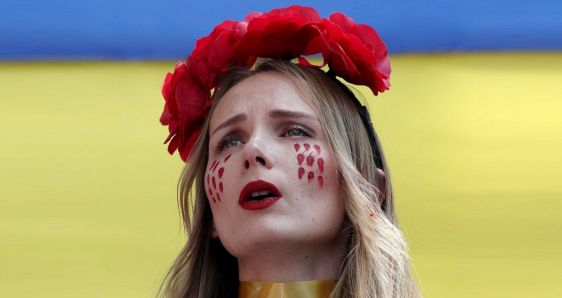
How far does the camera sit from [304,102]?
7.39 feet

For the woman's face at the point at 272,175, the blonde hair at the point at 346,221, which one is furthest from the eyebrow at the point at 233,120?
the blonde hair at the point at 346,221

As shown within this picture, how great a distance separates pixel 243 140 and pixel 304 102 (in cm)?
13

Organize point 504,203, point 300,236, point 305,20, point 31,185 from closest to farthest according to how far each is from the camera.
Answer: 1. point 300,236
2. point 305,20
3. point 504,203
4. point 31,185

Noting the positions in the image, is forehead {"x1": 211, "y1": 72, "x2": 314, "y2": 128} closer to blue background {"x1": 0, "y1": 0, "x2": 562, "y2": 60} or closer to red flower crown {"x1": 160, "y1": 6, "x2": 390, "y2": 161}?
red flower crown {"x1": 160, "y1": 6, "x2": 390, "y2": 161}

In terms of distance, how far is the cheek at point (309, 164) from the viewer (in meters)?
2.15

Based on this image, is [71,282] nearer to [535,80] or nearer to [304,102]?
[304,102]

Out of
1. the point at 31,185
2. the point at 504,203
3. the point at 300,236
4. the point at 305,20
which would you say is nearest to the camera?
the point at 300,236

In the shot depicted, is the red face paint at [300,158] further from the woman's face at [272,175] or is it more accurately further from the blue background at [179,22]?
the blue background at [179,22]

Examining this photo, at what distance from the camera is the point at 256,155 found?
2146mm

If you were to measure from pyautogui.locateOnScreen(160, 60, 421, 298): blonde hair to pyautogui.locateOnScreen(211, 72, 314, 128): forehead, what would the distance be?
0.02m

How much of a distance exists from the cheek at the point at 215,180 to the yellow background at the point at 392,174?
372mm

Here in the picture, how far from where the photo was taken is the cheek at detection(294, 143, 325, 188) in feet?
7.06

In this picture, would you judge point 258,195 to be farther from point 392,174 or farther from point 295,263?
point 392,174

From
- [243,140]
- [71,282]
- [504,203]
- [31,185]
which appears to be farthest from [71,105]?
[504,203]
